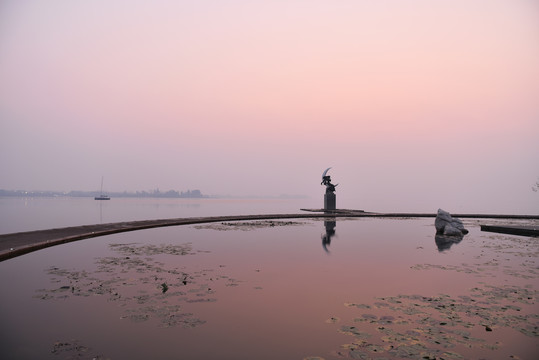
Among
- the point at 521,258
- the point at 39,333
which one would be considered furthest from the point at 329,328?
the point at 521,258

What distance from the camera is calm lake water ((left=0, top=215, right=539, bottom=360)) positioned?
5.87 metres

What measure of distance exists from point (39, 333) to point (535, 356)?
8272 mm

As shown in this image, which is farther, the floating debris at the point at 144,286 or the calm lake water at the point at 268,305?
the floating debris at the point at 144,286

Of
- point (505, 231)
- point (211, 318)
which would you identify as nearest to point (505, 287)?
point (211, 318)

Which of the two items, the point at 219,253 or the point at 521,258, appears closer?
the point at 521,258

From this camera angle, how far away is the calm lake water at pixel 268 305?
5867mm

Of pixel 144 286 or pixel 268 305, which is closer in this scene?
pixel 268 305

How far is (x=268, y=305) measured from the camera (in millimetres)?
8234

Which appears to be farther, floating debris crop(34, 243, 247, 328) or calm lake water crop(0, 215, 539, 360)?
floating debris crop(34, 243, 247, 328)

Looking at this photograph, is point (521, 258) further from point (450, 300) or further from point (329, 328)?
point (329, 328)

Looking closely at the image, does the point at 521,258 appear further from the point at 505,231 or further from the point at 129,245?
the point at 129,245

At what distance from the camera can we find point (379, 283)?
10.3 metres

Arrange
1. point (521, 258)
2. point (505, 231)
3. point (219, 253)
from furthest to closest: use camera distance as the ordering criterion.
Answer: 1. point (505, 231)
2. point (219, 253)
3. point (521, 258)

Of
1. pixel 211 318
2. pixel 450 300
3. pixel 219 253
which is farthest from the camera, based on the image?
pixel 219 253
